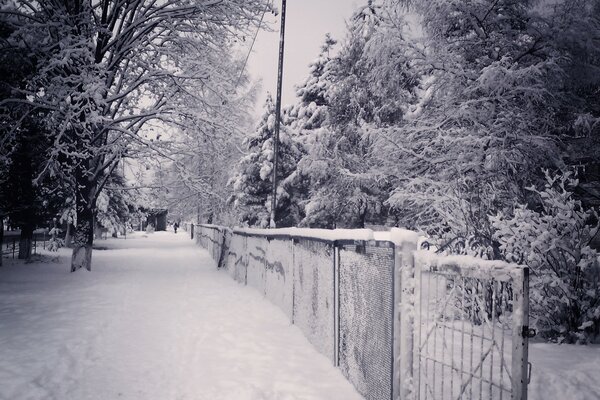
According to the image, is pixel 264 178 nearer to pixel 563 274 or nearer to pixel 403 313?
pixel 563 274

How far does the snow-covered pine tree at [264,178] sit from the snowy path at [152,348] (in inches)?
566

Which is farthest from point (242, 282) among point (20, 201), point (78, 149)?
point (20, 201)

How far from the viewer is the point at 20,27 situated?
34.8 feet

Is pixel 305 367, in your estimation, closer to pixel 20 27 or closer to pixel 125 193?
pixel 20 27

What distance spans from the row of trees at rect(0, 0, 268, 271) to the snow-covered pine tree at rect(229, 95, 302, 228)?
1011cm

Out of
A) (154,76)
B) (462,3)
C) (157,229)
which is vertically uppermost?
(462,3)

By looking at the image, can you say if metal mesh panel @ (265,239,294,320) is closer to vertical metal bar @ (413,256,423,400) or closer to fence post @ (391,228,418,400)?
fence post @ (391,228,418,400)

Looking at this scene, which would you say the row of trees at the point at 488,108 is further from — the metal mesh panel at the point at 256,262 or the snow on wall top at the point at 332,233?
the metal mesh panel at the point at 256,262

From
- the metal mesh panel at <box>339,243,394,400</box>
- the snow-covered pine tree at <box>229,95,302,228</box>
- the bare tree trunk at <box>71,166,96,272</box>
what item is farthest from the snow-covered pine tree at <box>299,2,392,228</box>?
the metal mesh panel at <box>339,243,394,400</box>

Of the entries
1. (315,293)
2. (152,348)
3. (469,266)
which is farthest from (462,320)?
(152,348)

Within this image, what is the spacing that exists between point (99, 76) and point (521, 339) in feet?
37.3

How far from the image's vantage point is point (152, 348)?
570cm

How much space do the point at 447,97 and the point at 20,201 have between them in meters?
14.2

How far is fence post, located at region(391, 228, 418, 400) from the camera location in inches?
129
